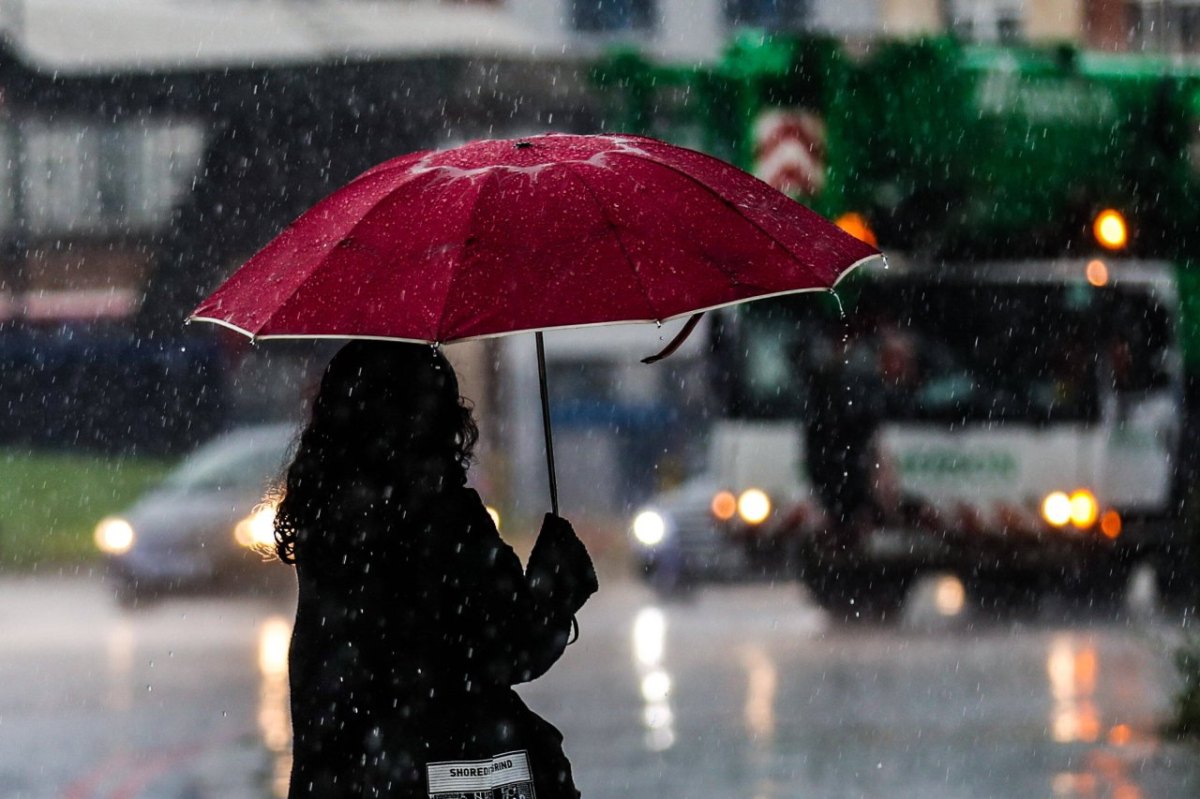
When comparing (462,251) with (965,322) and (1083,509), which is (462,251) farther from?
(965,322)

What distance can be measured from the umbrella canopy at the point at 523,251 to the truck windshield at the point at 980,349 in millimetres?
10194

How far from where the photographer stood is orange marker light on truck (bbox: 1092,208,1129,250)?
1410 cm

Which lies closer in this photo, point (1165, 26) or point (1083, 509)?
point (1083, 509)

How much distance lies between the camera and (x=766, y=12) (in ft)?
89.1

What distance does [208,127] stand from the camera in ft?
82.3

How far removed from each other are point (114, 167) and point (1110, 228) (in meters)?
13.8

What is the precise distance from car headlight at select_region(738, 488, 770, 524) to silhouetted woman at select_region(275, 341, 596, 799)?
35.0ft

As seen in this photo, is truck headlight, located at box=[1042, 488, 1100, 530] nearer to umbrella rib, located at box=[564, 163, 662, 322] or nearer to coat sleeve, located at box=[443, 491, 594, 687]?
umbrella rib, located at box=[564, 163, 662, 322]

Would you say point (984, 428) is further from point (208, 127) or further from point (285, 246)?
point (208, 127)

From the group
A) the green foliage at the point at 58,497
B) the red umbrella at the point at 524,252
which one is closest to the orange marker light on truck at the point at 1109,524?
the red umbrella at the point at 524,252

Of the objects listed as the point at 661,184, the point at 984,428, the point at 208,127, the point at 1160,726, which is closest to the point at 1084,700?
the point at 1160,726

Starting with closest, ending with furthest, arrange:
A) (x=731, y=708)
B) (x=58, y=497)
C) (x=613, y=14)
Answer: (x=731, y=708)
(x=58, y=497)
(x=613, y=14)

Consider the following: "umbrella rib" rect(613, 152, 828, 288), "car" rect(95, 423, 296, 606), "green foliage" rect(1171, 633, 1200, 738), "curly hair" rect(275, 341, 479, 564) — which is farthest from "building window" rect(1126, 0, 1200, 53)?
"curly hair" rect(275, 341, 479, 564)

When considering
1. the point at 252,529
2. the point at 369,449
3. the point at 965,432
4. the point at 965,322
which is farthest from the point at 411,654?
the point at 252,529
